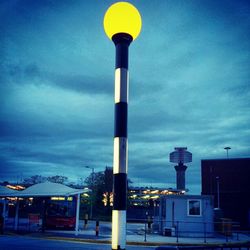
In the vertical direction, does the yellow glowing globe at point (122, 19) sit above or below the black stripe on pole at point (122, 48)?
above

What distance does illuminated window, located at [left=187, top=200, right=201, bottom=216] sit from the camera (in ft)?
82.9

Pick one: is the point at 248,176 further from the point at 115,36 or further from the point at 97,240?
the point at 115,36

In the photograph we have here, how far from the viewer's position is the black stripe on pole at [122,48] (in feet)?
16.4

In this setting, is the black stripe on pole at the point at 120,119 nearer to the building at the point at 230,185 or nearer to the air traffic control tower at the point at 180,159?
the building at the point at 230,185

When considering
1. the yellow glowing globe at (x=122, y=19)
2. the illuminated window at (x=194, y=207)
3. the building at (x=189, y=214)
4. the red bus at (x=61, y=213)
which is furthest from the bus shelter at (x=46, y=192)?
the yellow glowing globe at (x=122, y=19)

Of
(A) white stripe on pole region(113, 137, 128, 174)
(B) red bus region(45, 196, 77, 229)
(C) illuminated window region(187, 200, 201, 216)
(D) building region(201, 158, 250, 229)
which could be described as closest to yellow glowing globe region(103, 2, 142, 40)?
(A) white stripe on pole region(113, 137, 128, 174)

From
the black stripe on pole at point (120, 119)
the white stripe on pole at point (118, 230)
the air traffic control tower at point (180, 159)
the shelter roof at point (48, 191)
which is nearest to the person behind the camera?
the white stripe on pole at point (118, 230)

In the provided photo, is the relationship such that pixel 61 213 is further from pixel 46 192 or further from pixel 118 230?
pixel 118 230

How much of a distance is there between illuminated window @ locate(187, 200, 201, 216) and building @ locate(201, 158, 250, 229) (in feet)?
56.9

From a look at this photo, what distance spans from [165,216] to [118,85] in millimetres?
23052

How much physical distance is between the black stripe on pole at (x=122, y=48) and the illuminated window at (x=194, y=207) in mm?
22130

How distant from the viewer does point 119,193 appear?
4.55 m

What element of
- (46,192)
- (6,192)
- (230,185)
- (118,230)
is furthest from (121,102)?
(230,185)

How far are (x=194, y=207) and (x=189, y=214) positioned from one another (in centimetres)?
66
